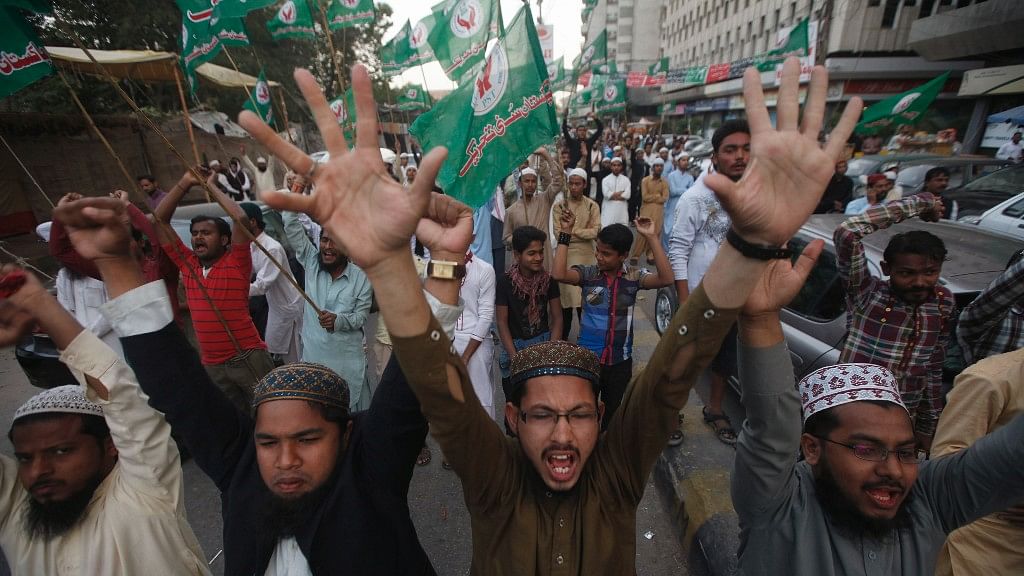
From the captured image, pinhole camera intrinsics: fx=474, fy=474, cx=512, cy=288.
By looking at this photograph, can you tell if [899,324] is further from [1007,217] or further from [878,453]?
[1007,217]

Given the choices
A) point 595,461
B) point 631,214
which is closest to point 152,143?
point 631,214

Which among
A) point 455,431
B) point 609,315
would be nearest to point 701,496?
point 609,315

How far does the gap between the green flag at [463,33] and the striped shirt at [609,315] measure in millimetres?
2066

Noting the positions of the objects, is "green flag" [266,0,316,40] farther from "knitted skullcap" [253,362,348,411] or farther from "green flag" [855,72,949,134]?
"green flag" [855,72,949,134]

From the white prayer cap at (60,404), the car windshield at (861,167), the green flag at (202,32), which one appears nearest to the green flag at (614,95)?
the car windshield at (861,167)

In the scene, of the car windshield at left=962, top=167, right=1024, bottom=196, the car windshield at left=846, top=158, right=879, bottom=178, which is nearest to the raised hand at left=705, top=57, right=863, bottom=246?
the car windshield at left=962, top=167, right=1024, bottom=196

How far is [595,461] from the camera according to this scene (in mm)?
1410

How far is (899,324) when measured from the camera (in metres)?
2.45

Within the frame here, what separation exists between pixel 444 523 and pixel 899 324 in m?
2.78

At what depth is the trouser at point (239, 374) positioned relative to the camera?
10.5ft

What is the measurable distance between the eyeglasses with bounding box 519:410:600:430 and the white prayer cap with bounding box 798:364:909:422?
2.35ft

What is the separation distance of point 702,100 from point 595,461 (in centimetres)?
4078

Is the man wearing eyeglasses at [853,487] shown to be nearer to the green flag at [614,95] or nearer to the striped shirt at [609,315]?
the striped shirt at [609,315]

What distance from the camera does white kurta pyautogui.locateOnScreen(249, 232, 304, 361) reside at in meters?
3.44
